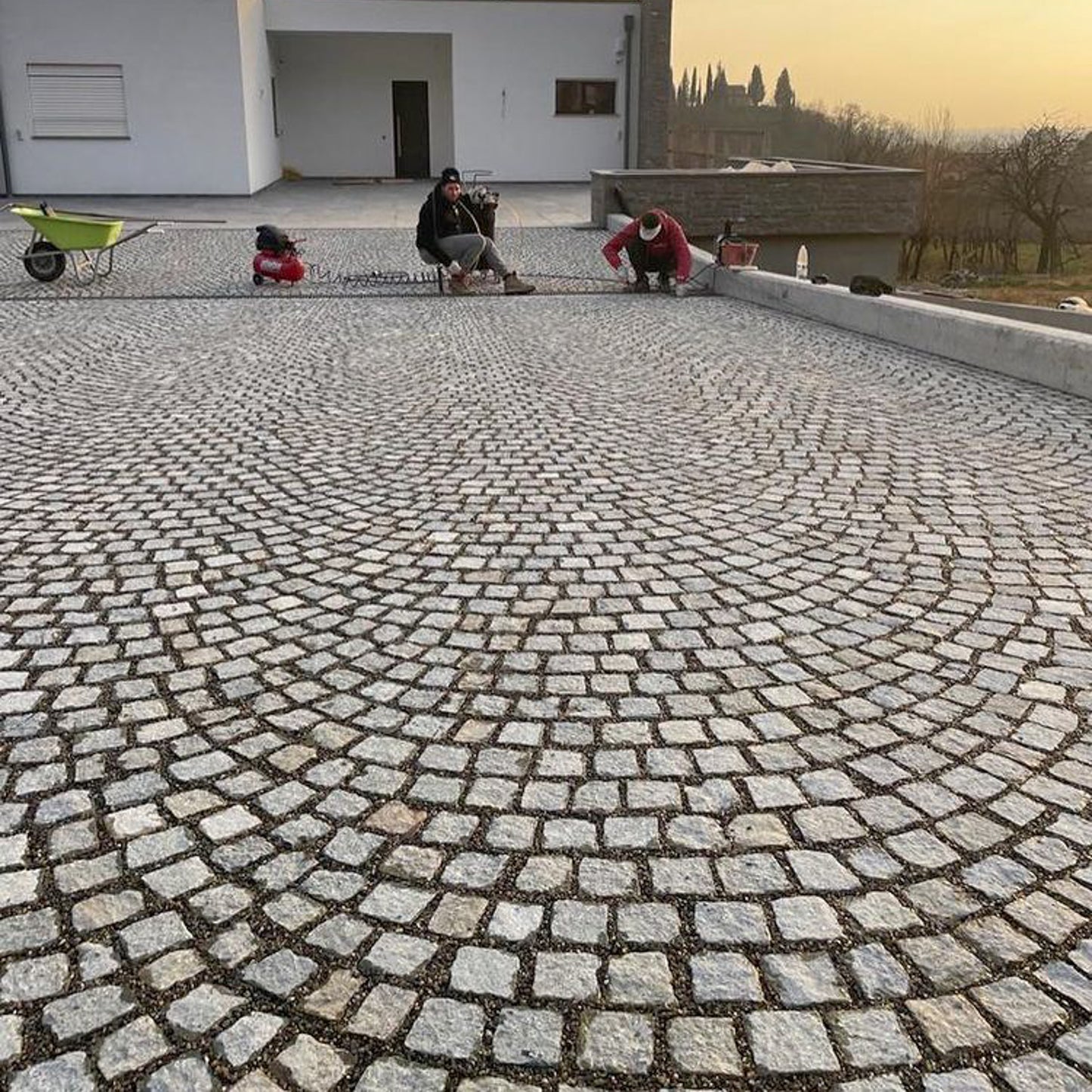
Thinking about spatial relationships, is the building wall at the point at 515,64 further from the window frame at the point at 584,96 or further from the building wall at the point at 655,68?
the building wall at the point at 655,68

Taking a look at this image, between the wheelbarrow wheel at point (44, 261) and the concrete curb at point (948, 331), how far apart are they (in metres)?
8.74

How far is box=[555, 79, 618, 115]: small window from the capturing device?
30.4 metres

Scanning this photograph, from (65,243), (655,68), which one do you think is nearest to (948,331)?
(65,243)

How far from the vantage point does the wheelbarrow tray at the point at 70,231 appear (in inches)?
531

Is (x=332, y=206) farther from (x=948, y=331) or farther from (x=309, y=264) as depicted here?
(x=948, y=331)

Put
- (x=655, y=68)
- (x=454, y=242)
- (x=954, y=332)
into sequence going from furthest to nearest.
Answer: (x=655, y=68) → (x=454, y=242) → (x=954, y=332)

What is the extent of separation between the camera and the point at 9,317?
11.7 m

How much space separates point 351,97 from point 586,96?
701 centimetres

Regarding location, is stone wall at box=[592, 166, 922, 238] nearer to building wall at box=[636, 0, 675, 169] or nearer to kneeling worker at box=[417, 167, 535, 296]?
building wall at box=[636, 0, 675, 169]

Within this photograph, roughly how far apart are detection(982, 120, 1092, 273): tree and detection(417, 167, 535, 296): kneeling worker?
5247 centimetres

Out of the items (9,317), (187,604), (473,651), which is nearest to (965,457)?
(473,651)

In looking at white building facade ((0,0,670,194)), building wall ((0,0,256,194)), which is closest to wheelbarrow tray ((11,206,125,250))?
building wall ((0,0,256,194))

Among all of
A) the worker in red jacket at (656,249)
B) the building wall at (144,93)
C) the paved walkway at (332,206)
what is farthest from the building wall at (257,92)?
the worker in red jacket at (656,249)

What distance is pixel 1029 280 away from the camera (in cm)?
6072
